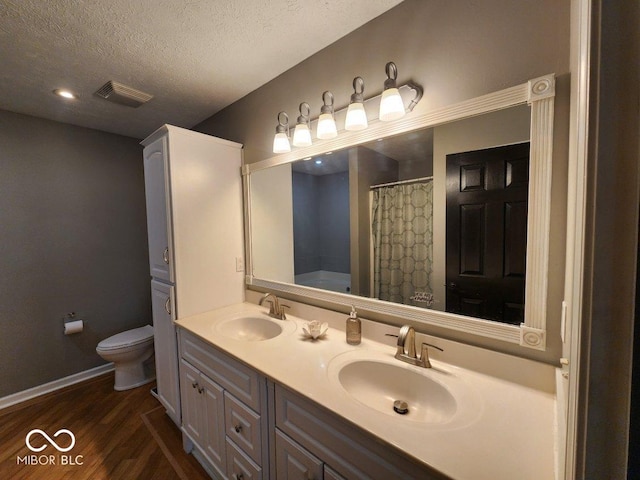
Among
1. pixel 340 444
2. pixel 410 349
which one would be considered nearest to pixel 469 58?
pixel 410 349

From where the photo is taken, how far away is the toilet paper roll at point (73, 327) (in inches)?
88.0

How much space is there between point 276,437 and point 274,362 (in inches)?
10.5

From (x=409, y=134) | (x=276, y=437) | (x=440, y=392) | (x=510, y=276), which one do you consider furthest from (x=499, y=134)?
(x=276, y=437)

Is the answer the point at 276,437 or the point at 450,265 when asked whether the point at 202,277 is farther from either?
the point at 450,265

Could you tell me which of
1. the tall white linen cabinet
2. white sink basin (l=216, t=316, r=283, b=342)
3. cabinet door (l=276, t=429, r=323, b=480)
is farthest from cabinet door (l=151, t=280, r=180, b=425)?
cabinet door (l=276, t=429, r=323, b=480)

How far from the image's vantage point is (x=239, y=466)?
1.19m

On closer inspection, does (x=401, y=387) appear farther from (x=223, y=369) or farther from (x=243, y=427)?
(x=223, y=369)

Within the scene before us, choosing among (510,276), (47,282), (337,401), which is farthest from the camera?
(47,282)

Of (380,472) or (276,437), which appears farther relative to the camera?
(276,437)

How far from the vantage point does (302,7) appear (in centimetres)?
116

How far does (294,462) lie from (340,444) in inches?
10.7

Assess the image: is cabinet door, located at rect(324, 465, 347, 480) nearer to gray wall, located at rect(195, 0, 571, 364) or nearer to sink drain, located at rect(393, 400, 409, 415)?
sink drain, located at rect(393, 400, 409, 415)

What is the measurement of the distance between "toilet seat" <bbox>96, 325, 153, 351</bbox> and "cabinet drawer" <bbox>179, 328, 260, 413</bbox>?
97 cm

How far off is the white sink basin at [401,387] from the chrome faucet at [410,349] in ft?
0.07
